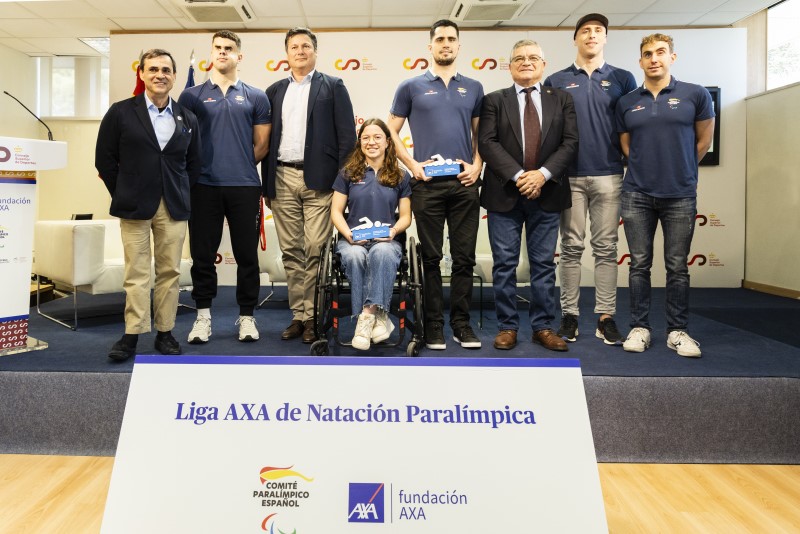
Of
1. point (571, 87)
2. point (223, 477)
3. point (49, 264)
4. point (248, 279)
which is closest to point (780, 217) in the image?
point (571, 87)

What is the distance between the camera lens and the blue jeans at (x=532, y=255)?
2.47 m

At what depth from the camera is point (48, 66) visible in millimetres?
6199

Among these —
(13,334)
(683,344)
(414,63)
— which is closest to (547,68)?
(414,63)

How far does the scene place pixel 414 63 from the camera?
512 cm

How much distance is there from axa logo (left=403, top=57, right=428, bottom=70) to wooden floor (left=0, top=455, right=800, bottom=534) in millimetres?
4153

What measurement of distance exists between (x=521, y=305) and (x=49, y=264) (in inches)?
125

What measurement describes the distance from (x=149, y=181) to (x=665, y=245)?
2345 millimetres

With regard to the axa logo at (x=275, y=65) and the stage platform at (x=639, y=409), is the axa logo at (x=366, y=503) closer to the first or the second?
the stage platform at (x=639, y=409)

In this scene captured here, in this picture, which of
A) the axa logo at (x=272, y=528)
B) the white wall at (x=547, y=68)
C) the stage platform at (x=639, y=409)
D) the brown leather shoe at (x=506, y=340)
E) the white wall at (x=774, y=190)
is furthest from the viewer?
the white wall at (x=547, y=68)

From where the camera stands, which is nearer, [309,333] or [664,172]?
[664,172]

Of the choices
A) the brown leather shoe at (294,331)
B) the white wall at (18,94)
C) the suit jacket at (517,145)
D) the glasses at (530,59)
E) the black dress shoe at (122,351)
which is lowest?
the black dress shoe at (122,351)

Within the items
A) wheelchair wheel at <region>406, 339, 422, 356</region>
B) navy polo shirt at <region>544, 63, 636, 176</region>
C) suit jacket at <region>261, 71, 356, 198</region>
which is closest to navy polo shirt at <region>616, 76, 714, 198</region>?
navy polo shirt at <region>544, 63, 636, 176</region>

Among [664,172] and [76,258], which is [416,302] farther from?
[76,258]

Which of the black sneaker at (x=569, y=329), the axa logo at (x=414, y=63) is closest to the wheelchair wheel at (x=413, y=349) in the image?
the black sneaker at (x=569, y=329)
